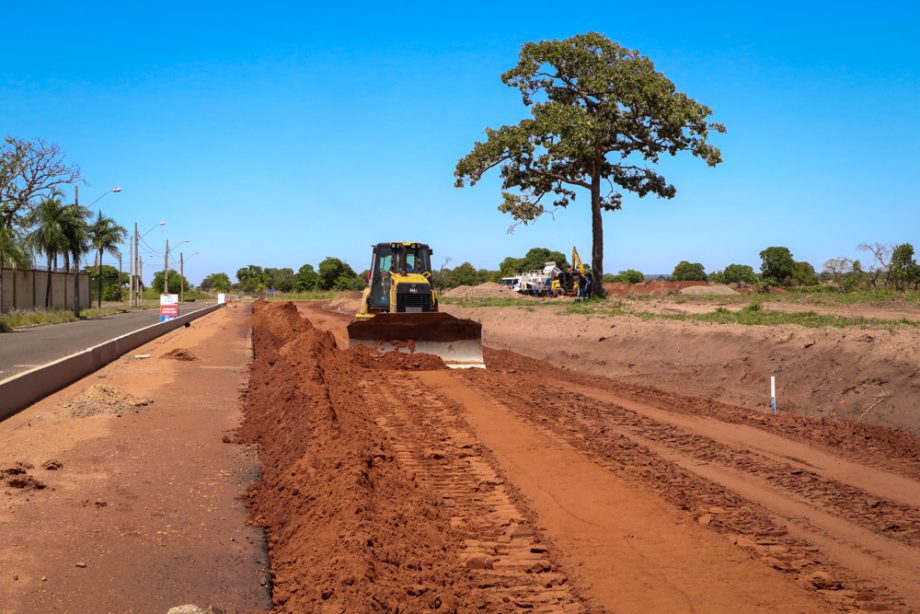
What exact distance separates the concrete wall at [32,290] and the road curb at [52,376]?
88.6 feet

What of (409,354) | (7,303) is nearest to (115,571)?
(409,354)

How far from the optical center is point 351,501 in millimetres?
6555

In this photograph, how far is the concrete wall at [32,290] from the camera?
155ft

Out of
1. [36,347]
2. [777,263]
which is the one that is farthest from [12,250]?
[777,263]

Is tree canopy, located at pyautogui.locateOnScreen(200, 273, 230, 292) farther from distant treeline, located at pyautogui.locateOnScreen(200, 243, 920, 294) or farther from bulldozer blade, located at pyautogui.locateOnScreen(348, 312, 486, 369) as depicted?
bulldozer blade, located at pyautogui.locateOnScreen(348, 312, 486, 369)

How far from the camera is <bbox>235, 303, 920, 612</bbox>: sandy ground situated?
18.1 feet

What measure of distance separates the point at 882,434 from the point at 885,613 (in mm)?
7033

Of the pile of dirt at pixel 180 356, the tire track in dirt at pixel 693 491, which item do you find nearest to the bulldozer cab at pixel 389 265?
the pile of dirt at pixel 180 356

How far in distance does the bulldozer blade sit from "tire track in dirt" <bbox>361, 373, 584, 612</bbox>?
5843 millimetres

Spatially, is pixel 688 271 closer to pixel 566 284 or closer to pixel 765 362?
pixel 566 284

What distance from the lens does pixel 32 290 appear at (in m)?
51.9

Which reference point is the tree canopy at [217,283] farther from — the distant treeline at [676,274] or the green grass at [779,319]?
the green grass at [779,319]

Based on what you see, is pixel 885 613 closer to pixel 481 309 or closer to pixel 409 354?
pixel 409 354

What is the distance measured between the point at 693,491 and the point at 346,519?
3730 mm
